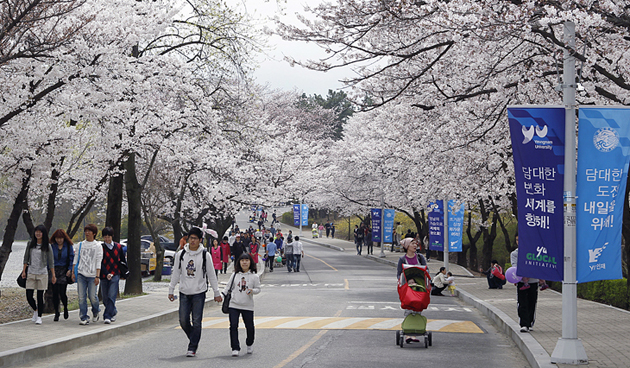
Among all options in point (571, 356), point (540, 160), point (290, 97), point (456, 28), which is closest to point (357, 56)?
point (456, 28)

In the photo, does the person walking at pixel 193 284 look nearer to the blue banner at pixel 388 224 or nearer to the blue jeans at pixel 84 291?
the blue jeans at pixel 84 291

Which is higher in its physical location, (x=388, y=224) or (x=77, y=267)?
(x=388, y=224)

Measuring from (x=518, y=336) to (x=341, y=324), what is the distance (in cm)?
401

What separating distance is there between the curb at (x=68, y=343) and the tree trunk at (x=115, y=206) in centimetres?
444

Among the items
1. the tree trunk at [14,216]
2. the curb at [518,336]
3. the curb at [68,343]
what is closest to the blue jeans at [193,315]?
the curb at [68,343]

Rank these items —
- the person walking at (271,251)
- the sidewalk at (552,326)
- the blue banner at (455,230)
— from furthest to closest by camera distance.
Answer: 1. the person walking at (271,251)
2. the blue banner at (455,230)
3. the sidewalk at (552,326)

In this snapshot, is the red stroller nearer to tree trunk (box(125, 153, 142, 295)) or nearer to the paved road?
the paved road

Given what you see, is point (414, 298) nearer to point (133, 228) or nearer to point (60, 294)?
point (60, 294)

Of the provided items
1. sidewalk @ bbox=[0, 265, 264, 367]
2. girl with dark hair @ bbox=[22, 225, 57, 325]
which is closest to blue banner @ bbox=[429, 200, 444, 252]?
sidewalk @ bbox=[0, 265, 264, 367]

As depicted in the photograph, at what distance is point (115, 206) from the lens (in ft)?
61.8

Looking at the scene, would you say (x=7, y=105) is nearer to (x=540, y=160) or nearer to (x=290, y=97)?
(x=540, y=160)

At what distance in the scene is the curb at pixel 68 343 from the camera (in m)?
9.51

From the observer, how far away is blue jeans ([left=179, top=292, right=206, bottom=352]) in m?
10.3

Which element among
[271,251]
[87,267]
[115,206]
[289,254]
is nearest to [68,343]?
[87,267]
